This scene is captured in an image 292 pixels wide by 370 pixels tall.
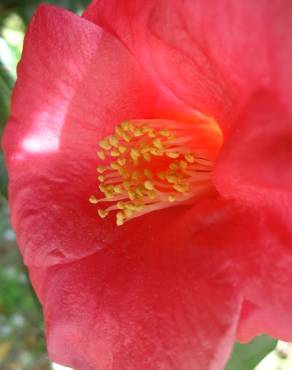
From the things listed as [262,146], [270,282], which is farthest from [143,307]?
[262,146]

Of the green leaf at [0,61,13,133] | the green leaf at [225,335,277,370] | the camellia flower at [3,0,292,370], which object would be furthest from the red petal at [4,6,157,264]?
the green leaf at [225,335,277,370]

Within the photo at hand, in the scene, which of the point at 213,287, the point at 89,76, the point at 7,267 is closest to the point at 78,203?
the point at 89,76

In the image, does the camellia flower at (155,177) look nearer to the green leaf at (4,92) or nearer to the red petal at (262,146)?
the red petal at (262,146)

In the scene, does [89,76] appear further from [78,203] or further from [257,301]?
[257,301]

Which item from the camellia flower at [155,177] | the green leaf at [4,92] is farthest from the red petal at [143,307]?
the green leaf at [4,92]

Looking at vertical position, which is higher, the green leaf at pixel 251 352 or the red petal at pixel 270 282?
the red petal at pixel 270 282

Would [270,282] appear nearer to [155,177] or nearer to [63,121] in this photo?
[155,177]
